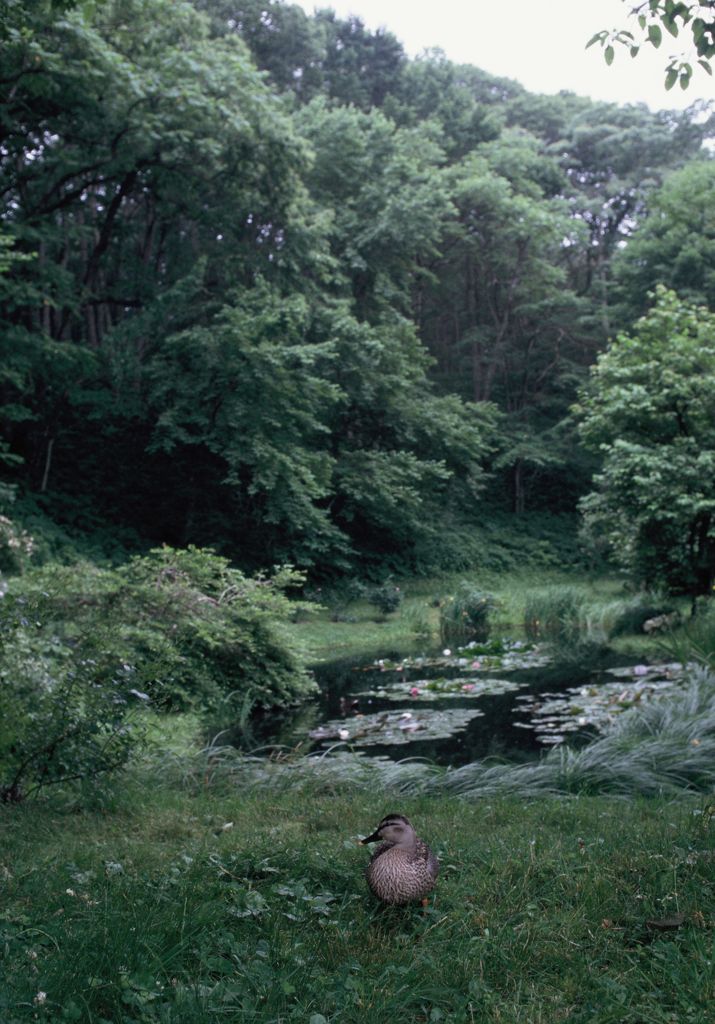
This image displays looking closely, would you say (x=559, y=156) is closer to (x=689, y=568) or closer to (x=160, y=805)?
(x=689, y=568)

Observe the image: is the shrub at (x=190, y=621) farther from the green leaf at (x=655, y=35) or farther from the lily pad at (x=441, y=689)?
the green leaf at (x=655, y=35)

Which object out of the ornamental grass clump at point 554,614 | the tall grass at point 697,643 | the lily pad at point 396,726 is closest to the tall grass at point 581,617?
the ornamental grass clump at point 554,614

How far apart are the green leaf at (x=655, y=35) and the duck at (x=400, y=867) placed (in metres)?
3.65

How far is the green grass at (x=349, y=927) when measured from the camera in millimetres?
2283

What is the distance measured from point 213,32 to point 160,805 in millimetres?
22737

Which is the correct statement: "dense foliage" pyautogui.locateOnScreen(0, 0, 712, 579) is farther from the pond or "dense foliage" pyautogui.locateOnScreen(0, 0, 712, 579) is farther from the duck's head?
the duck's head

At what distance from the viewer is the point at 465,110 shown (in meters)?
29.1

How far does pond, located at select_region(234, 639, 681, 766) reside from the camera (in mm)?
7172

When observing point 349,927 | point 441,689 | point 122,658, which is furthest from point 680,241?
point 349,927

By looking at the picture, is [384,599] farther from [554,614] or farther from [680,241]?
[680,241]

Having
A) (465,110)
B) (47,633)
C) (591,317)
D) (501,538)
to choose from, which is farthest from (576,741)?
(465,110)

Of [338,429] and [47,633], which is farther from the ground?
[338,429]

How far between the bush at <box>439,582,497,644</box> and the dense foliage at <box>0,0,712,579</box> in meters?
3.57

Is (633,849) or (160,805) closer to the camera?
(633,849)
